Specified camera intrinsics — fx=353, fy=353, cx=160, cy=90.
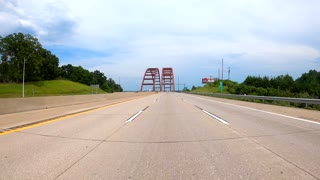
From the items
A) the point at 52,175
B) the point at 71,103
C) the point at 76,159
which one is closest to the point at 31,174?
the point at 52,175

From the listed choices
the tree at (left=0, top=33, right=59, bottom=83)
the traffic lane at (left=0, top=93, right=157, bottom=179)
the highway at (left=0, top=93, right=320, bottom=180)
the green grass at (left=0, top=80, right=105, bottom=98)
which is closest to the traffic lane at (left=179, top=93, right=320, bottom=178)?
the highway at (left=0, top=93, right=320, bottom=180)

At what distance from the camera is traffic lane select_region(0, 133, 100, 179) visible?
6367mm

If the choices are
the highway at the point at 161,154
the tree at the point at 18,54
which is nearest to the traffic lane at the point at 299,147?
the highway at the point at 161,154

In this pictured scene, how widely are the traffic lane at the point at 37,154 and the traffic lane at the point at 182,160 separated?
329 mm

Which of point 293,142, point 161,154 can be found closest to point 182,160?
point 161,154

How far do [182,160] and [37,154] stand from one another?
3.27m

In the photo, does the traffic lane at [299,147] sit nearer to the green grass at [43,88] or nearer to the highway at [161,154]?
the highway at [161,154]

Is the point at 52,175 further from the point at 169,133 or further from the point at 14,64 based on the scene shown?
the point at 14,64

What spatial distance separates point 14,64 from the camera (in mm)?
113812

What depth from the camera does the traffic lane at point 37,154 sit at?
251 inches

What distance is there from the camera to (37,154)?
7926 mm

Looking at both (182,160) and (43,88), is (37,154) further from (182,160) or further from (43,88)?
(43,88)

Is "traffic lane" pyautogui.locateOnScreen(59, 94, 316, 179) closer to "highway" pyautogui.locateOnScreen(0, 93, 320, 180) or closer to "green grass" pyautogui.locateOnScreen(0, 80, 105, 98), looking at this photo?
"highway" pyautogui.locateOnScreen(0, 93, 320, 180)

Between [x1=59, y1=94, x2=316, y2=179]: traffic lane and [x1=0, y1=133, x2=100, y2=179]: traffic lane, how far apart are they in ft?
1.08
